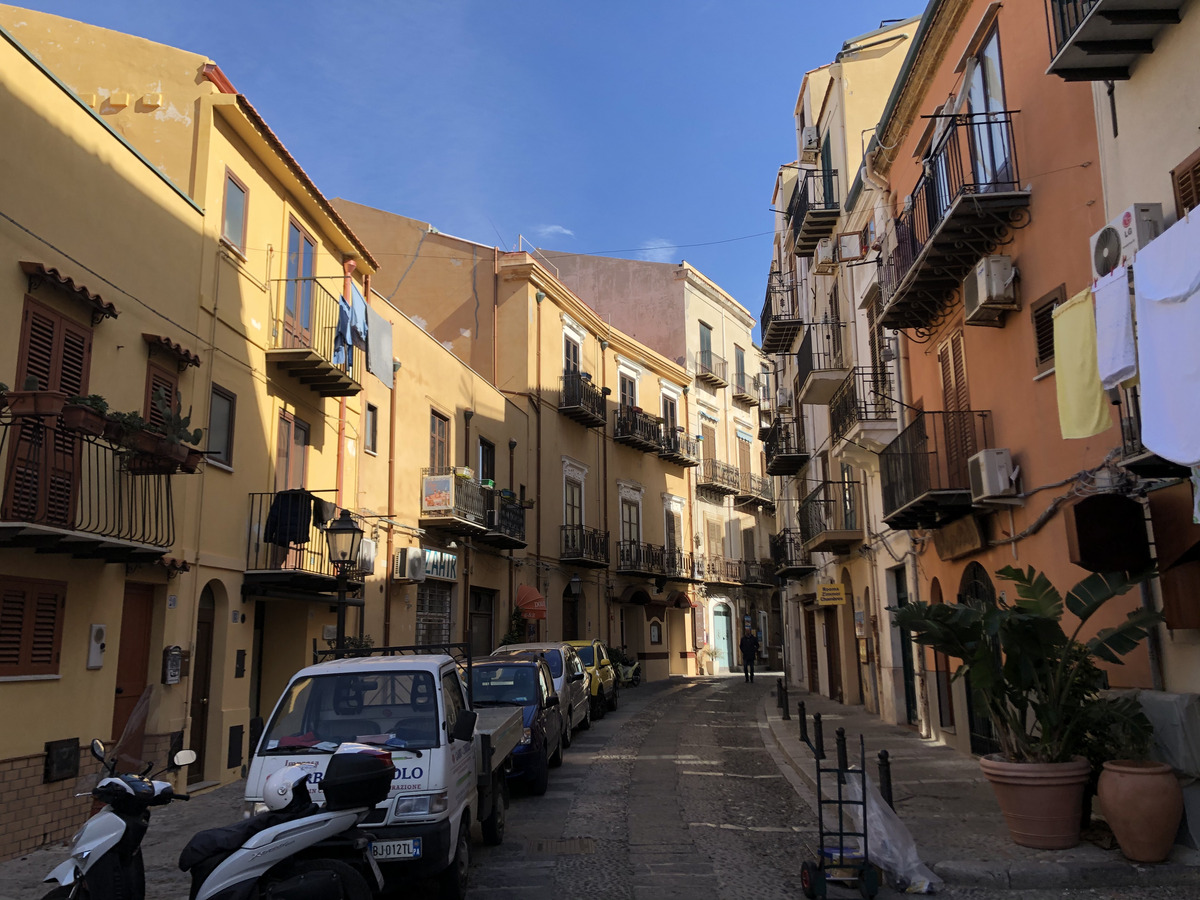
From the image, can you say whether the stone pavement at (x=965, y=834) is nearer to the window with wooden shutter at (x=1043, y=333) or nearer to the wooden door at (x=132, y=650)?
the window with wooden shutter at (x=1043, y=333)

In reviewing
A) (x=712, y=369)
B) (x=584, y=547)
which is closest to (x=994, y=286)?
(x=584, y=547)

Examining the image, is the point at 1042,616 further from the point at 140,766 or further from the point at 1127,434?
the point at 140,766

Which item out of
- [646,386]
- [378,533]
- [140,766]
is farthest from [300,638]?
[646,386]

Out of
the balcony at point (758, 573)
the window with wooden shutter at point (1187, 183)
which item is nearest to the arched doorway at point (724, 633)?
the balcony at point (758, 573)

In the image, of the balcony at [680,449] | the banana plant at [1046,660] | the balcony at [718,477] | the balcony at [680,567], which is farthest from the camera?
the balcony at [718,477]

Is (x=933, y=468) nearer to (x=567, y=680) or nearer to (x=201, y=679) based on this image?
(x=567, y=680)

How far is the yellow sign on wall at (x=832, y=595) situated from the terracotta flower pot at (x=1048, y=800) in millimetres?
14458

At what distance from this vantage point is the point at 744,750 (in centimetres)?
1611

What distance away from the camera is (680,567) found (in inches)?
1487

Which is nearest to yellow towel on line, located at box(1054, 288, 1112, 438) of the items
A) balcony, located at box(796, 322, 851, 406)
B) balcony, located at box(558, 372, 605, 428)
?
balcony, located at box(796, 322, 851, 406)

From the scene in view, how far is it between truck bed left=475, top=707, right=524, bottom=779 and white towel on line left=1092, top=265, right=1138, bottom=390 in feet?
20.5

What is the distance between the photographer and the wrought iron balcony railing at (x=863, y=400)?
57.2 ft

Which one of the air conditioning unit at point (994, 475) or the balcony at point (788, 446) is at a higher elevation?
the balcony at point (788, 446)

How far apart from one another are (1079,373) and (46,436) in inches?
381
